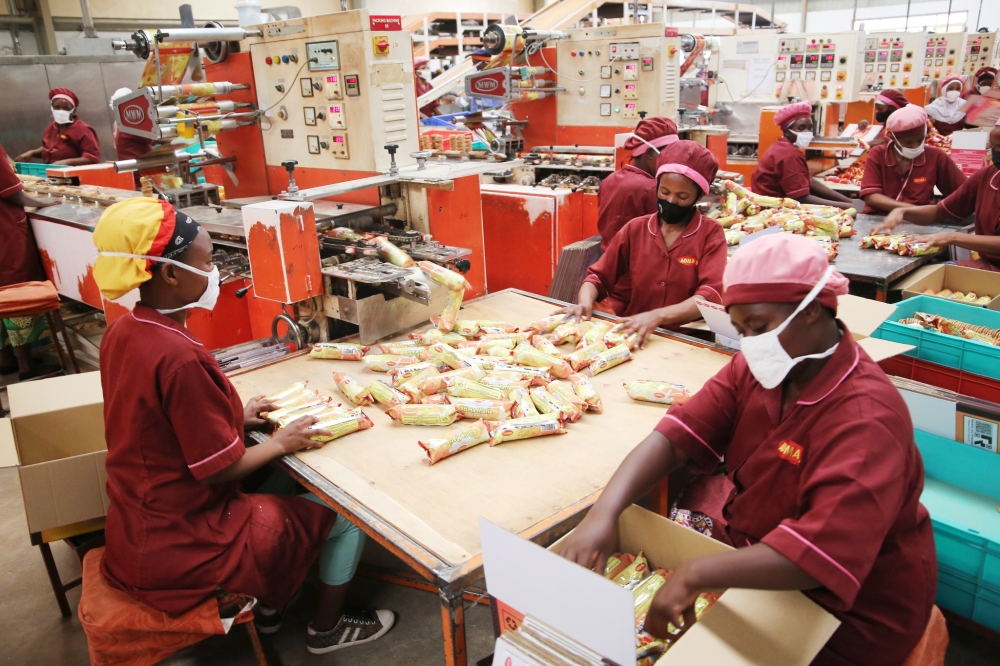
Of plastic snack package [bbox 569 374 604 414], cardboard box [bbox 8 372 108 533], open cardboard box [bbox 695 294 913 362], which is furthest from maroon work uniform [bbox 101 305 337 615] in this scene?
open cardboard box [bbox 695 294 913 362]

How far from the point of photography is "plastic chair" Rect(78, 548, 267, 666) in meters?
2.09

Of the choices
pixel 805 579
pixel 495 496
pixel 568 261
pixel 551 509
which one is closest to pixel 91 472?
pixel 495 496

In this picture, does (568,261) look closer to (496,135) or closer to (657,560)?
(496,135)

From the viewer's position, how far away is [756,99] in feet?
30.8

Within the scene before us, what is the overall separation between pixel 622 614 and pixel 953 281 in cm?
362

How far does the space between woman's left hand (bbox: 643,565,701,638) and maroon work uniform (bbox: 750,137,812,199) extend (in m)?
4.96

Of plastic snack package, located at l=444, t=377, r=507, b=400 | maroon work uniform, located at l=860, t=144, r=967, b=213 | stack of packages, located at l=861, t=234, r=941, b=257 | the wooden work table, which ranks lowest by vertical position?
the wooden work table

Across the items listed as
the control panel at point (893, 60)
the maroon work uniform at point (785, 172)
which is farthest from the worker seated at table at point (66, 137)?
the control panel at point (893, 60)

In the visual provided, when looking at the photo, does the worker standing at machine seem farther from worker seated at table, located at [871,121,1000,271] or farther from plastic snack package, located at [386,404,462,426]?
worker seated at table, located at [871,121,1000,271]

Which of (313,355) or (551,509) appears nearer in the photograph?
(551,509)

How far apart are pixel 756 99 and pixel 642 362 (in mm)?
7773

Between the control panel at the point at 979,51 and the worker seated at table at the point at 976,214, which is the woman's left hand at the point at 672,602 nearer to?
the worker seated at table at the point at 976,214

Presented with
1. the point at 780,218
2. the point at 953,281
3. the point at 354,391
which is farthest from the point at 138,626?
the point at 780,218

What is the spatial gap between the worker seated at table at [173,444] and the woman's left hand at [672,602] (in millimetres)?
1276
